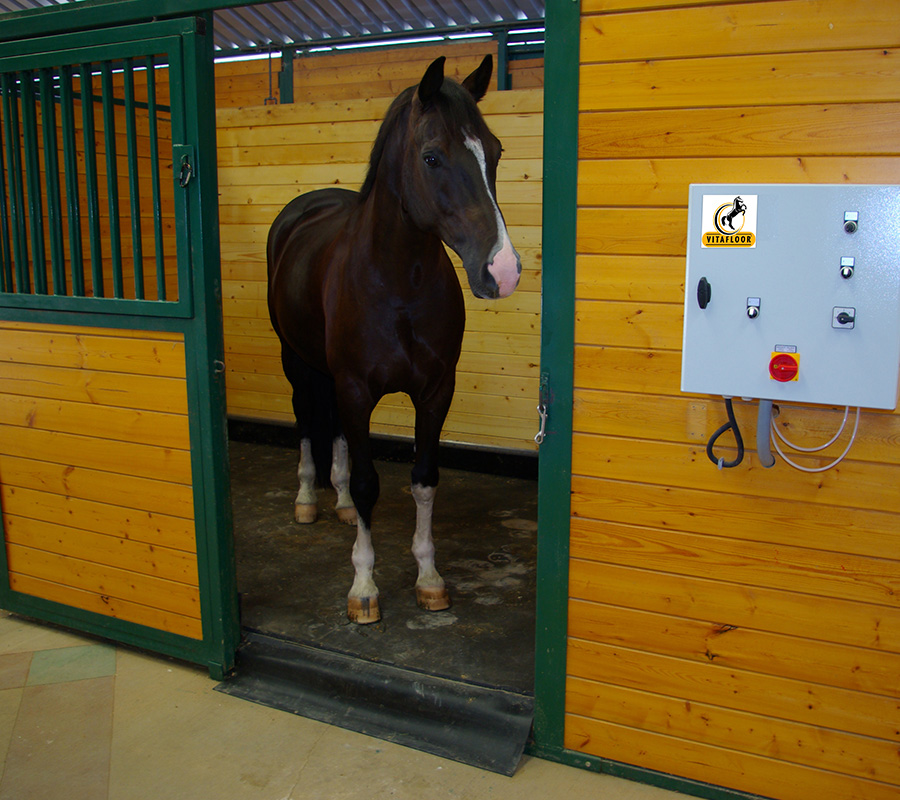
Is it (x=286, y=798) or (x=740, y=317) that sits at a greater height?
(x=740, y=317)

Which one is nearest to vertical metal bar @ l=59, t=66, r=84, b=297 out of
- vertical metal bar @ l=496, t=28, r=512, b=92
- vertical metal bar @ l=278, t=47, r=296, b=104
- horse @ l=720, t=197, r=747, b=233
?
horse @ l=720, t=197, r=747, b=233

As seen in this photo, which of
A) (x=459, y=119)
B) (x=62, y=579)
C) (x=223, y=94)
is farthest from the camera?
(x=223, y=94)

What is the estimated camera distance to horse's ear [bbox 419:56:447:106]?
6.32 ft

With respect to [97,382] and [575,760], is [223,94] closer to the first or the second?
[97,382]

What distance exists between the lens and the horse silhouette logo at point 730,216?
59.6 inches

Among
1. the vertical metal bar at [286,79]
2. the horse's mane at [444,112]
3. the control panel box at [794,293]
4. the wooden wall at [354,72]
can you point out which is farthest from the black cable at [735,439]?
the vertical metal bar at [286,79]

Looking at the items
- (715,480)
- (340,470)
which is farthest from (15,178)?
(715,480)

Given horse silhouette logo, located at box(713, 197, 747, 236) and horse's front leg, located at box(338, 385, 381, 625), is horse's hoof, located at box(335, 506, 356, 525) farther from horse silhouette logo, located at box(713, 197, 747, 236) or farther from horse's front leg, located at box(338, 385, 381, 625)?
horse silhouette logo, located at box(713, 197, 747, 236)

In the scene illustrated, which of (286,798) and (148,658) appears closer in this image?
(286,798)

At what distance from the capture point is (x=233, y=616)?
7.84 feet

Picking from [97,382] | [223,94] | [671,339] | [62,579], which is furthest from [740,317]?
[223,94]

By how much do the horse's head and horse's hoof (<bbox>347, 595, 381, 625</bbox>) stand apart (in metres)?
1.20

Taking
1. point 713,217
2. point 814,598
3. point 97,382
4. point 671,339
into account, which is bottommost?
point 814,598

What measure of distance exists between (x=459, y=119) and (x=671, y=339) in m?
0.84
